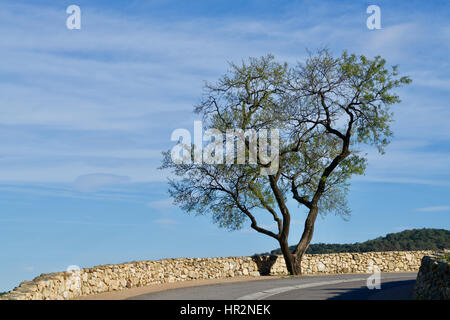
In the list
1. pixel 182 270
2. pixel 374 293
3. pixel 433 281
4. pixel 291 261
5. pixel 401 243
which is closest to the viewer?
pixel 433 281

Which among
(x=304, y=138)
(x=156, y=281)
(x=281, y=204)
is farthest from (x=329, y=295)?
(x=304, y=138)

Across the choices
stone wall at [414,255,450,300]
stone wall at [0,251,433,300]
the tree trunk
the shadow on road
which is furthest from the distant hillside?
stone wall at [414,255,450,300]

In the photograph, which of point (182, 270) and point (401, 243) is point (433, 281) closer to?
point (182, 270)

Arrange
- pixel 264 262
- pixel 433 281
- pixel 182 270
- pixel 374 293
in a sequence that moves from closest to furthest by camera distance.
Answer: pixel 433 281
pixel 374 293
pixel 182 270
pixel 264 262

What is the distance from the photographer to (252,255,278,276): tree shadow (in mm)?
31414

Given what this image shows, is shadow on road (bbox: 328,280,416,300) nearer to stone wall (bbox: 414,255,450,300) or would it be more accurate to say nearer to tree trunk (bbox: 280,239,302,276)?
stone wall (bbox: 414,255,450,300)

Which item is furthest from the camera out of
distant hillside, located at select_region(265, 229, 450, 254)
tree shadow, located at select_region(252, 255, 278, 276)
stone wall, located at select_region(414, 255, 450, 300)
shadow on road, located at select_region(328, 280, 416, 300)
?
distant hillside, located at select_region(265, 229, 450, 254)

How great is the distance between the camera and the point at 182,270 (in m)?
26.3

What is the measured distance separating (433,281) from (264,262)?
17.9 metres

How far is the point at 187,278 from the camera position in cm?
2658

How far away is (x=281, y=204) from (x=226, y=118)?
250 inches

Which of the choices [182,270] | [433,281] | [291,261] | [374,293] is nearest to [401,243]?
[291,261]

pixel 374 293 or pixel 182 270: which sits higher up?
pixel 182 270
